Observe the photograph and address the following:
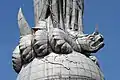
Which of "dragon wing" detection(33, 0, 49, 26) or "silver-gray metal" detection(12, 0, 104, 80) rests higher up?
"dragon wing" detection(33, 0, 49, 26)

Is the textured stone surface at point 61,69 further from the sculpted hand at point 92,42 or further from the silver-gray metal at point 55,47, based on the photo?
the sculpted hand at point 92,42

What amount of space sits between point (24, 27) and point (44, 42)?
67.4 inches

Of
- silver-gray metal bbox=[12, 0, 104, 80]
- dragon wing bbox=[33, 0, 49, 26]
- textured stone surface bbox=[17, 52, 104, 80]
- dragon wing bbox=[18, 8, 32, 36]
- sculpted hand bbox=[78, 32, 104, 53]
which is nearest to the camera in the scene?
textured stone surface bbox=[17, 52, 104, 80]

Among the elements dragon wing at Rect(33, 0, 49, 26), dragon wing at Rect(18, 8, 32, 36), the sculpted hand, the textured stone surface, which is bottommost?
the textured stone surface

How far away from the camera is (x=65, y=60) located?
2291 cm

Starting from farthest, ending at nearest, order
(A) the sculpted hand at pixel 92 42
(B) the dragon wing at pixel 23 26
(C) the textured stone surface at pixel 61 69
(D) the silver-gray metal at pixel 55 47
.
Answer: (B) the dragon wing at pixel 23 26 → (A) the sculpted hand at pixel 92 42 → (D) the silver-gray metal at pixel 55 47 → (C) the textured stone surface at pixel 61 69

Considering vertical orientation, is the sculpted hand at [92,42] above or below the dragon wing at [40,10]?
below

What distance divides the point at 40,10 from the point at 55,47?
2.57m

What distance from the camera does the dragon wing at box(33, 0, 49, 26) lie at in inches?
972

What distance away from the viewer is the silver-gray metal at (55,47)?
894 inches

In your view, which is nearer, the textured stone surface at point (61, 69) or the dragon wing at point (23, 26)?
the textured stone surface at point (61, 69)

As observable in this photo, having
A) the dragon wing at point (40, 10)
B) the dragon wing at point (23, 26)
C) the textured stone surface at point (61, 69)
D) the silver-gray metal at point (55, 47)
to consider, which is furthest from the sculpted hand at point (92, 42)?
the dragon wing at point (23, 26)

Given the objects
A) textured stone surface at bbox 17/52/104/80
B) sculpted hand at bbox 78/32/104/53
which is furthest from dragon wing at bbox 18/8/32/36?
sculpted hand at bbox 78/32/104/53

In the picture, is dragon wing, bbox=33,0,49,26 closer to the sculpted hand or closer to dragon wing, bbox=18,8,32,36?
dragon wing, bbox=18,8,32,36
